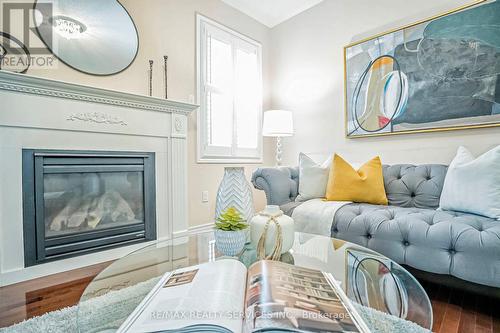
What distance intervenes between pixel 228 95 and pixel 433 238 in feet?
7.43

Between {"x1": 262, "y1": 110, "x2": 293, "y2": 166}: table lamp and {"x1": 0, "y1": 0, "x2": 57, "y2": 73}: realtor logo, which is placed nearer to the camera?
{"x1": 0, "y1": 0, "x2": 57, "y2": 73}: realtor logo

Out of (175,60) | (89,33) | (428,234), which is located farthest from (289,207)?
(89,33)

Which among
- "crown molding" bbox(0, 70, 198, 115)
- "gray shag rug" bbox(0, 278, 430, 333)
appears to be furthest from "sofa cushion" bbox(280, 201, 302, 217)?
"crown molding" bbox(0, 70, 198, 115)

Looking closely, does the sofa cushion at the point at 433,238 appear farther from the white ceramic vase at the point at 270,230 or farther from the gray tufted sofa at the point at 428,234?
the white ceramic vase at the point at 270,230

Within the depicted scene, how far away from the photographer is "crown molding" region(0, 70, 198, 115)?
1.48 meters

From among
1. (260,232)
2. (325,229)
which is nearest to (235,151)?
(325,229)

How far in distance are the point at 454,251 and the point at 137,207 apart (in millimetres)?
2084

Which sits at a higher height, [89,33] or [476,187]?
[89,33]

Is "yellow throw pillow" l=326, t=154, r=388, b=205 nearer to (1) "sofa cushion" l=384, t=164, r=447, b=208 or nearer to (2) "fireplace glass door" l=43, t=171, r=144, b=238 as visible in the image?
(1) "sofa cushion" l=384, t=164, r=447, b=208

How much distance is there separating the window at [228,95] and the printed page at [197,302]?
1.93 m

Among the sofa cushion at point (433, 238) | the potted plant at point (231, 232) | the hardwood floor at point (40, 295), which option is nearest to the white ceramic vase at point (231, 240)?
the potted plant at point (231, 232)

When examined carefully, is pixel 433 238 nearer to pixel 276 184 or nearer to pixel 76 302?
pixel 276 184

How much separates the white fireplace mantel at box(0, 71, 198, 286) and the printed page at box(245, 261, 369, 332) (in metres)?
1.65

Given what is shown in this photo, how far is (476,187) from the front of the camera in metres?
1.37
